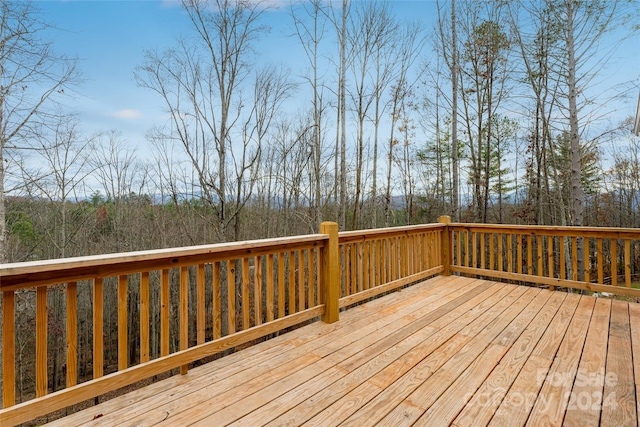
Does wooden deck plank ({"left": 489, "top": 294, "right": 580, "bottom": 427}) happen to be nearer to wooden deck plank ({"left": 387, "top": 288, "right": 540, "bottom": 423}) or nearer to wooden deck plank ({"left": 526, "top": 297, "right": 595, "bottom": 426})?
wooden deck plank ({"left": 526, "top": 297, "right": 595, "bottom": 426})

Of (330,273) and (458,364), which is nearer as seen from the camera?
(458,364)

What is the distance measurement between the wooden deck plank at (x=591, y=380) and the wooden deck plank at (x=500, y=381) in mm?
301

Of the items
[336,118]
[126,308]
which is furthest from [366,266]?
[336,118]

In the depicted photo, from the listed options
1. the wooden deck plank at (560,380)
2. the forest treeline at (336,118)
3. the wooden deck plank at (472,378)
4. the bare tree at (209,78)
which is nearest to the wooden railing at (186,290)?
the wooden deck plank at (472,378)

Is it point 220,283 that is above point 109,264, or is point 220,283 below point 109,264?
below

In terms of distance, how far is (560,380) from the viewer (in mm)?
1896

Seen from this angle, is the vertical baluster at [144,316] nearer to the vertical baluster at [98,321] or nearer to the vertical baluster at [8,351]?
the vertical baluster at [98,321]

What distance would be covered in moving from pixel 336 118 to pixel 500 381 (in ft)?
24.6

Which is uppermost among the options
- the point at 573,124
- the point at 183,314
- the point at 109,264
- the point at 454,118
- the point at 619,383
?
the point at 454,118

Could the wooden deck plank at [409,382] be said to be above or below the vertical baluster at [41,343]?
below

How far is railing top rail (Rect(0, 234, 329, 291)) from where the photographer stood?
1.44m

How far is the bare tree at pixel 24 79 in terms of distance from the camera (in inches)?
196

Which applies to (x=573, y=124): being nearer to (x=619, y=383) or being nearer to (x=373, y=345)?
(x=619, y=383)

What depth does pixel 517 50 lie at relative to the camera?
7320 mm
